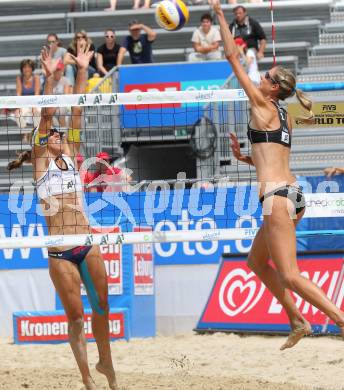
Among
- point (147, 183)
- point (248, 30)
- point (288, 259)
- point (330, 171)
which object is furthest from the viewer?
point (248, 30)

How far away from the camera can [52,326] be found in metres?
10.4

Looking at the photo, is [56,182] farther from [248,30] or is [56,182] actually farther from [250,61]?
[248,30]

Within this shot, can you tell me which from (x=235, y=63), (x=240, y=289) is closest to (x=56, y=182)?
(x=235, y=63)

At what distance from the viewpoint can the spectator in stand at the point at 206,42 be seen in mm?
13898

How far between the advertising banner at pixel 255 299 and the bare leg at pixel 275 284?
3.03 m

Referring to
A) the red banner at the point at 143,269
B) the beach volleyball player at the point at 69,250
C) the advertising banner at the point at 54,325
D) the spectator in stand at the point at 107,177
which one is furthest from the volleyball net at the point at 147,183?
the advertising banner at the point at 54,325

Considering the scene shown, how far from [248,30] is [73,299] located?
24.3 ft

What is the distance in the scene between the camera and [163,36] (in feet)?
51.4

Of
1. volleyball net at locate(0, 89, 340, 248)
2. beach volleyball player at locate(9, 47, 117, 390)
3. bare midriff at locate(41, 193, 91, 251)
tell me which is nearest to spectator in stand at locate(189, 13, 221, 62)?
volleyball net at locate(0, 89, 340, 248)

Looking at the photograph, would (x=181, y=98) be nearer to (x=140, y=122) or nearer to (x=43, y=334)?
(x=43, y=334)

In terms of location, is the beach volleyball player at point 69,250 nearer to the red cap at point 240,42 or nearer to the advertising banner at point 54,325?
the advertising banner at point 54,325

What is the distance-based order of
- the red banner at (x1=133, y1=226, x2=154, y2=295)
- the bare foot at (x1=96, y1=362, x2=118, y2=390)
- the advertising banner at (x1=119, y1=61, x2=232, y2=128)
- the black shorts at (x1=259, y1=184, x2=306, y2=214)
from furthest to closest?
the advertising banner at (x1=119, y1=61, x2=232, y2=128)
the red banner at (x1=133, y1=226, x2=154, y2=295)
the bare foot at (x1=96, y1=362, x2=118, y2=390)
the black shorts at (x1=259, y1=184, x2=306, y2=214)

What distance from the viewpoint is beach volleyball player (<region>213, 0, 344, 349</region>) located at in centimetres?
630

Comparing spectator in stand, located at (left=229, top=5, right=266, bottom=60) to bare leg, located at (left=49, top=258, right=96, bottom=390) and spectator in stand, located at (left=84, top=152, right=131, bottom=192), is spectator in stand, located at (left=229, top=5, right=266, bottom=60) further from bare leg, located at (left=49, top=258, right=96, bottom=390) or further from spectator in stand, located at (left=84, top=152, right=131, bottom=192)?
bare leg, located at (left=49, top=258, right=96, bottom=390)
